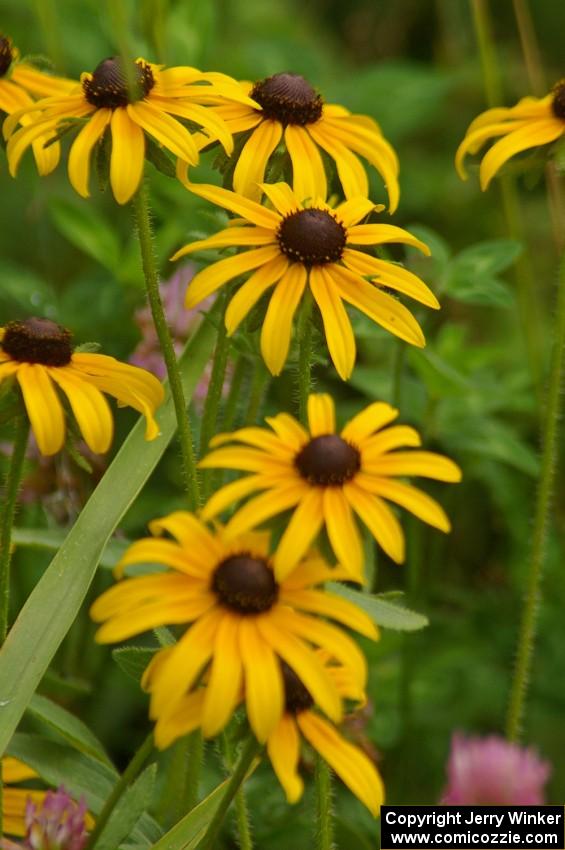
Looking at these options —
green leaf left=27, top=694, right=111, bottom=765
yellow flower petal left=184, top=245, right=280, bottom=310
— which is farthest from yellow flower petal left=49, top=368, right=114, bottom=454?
green leaf left=27, top=694, right=111, bottom=765

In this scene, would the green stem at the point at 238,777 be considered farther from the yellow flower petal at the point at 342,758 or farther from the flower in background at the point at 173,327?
the flower in background at the point at 173,327

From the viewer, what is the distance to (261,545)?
2.88 feet

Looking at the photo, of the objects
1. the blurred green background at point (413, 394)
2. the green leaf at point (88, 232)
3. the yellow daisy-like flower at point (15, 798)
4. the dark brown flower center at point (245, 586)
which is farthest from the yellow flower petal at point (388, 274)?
the green leaf at point (88, 232)

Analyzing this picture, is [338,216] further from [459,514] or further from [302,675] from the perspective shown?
[459,514]

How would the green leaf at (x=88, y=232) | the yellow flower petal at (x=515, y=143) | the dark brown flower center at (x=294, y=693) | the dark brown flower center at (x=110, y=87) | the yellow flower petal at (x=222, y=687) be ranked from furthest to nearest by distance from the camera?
1. the green leaf at (x=88, y=232)
2. the yellow flower petal at (x=515, y=143)
3. the dark brown flower center at (x=110, y=87)
4. the dark brown flower center at (x=294, y=693)
5. the yellow flower petal at (x=222, y=687)

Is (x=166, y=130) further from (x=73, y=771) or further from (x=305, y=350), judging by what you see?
(x=73, y=771)

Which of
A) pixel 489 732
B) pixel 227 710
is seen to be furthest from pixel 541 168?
pixel 489 732

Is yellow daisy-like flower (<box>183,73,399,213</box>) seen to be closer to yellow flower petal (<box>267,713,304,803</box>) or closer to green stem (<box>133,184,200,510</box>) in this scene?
green stem (<box>133,184,200,510</box>)

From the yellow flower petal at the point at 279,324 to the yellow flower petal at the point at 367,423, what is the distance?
107 mm

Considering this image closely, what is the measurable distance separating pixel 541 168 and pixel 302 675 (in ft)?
2.22

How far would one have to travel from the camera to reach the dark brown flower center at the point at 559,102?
1271 mm

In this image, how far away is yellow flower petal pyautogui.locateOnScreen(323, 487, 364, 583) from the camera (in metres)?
0.83

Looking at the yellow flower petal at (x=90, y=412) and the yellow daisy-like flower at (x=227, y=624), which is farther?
the yellow flower petal at (x=90, y=412)

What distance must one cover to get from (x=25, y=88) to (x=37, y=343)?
1.31 feet
